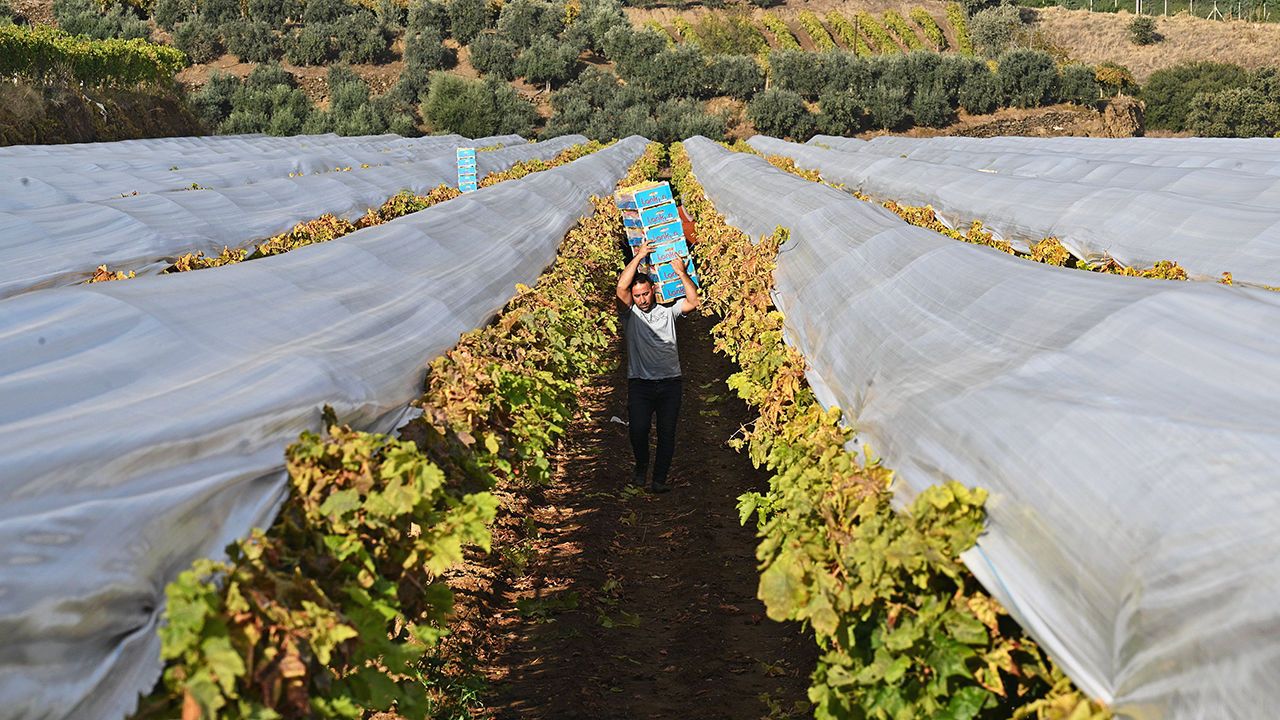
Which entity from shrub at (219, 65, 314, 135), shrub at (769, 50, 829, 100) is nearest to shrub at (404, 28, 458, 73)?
shrub at (219, 65, 314, 135)

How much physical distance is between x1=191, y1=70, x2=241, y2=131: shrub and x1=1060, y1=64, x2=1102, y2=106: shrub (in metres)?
32.8

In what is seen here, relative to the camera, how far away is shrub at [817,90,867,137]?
138 ft

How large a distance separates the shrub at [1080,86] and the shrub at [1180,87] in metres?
3.30

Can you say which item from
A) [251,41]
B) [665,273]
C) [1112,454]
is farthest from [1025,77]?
[1112,454]

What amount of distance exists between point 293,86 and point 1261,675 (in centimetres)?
4741

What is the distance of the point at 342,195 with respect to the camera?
50.4ft

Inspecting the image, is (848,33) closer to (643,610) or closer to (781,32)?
(781,32)

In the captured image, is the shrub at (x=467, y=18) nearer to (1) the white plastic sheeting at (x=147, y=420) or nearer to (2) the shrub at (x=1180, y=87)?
(2) the shrub at (x=1180, y=87)

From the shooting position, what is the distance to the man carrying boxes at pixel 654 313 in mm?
7121

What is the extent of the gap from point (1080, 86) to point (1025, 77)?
2.19m

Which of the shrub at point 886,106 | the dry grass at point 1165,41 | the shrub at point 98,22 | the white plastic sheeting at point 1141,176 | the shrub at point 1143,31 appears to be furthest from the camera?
the shrub at point 1143,31

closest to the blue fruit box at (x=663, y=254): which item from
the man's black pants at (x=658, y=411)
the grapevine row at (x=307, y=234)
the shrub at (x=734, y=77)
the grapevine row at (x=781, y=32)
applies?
the man's black pants at (x=658, y=411)

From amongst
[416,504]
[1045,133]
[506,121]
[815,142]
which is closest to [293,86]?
[506,121]

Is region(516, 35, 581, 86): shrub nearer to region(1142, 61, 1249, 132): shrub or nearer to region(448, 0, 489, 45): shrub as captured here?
region(448, 0, 489, 45): shrub
